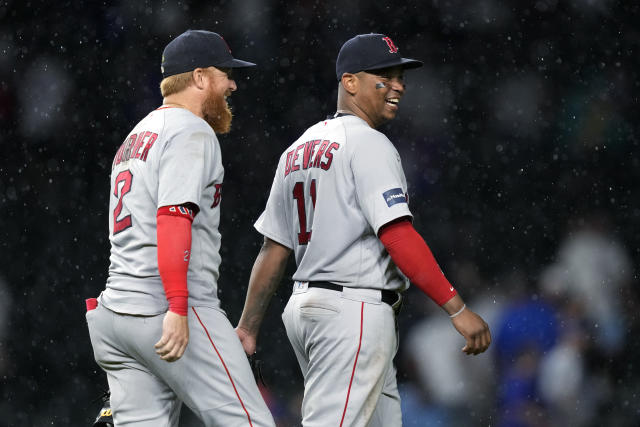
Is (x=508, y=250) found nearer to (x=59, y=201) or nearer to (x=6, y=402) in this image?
(x=59, y=201)

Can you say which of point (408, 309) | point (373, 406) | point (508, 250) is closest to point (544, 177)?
point (508, 250)

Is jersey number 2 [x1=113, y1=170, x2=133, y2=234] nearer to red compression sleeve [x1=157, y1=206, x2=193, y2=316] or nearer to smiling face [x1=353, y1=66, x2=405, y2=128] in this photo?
red compression sleeve [x1=157, y1=206, x2=193, y2=316]

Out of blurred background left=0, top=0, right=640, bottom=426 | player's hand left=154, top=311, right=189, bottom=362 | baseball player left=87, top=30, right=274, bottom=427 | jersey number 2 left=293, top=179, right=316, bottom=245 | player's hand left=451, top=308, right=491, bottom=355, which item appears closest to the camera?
player's hand left=154, top=311, right=189, bottom=362

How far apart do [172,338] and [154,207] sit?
0.42m

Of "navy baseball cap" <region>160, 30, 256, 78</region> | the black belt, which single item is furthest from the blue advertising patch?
"navy baseball cap" <region>160, 30, 256, 78</region>

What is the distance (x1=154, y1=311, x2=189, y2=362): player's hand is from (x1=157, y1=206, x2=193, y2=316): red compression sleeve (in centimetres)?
2

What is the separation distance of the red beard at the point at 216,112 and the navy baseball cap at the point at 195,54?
0.11 meters

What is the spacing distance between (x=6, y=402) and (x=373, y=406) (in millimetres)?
3986

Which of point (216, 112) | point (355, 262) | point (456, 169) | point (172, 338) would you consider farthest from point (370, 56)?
point (456, 169)

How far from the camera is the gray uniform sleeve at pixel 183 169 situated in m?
2.64

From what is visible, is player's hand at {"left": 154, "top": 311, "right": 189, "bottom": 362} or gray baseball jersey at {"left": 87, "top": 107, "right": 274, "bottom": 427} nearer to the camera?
player's hand at {"left": 154, "top": 311, "right": 189, "bottom": 362}

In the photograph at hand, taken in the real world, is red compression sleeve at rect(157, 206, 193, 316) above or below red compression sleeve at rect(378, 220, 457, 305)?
above

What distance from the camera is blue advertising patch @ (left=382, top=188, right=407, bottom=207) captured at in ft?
9.85

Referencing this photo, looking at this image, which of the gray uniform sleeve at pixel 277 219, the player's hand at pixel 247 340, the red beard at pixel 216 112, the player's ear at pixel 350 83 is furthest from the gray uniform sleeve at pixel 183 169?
the player's hand at pixel 247 340
